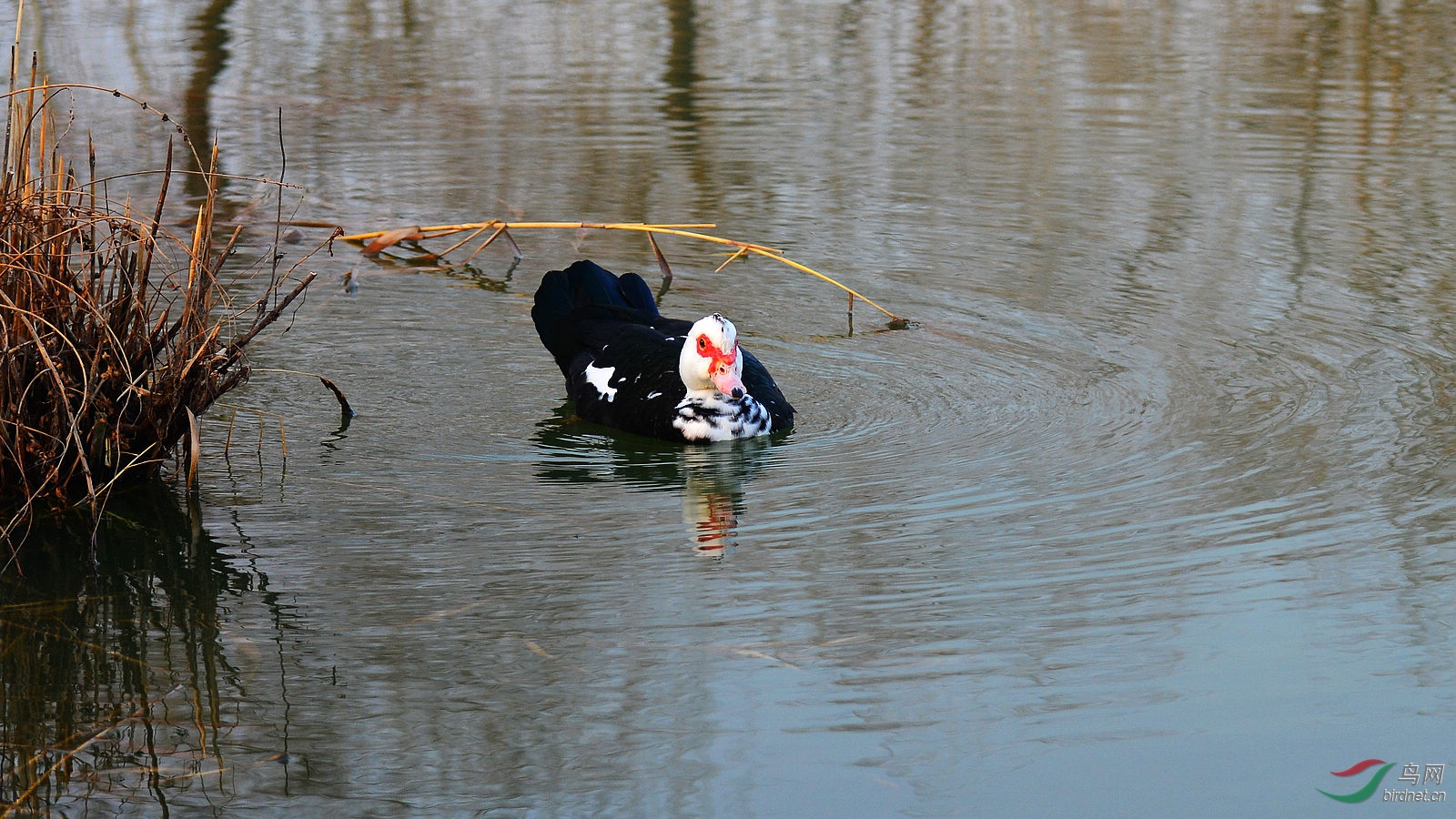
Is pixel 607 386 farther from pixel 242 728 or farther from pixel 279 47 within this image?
pixel 279 47

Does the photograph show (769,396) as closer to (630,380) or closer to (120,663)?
(630,380)

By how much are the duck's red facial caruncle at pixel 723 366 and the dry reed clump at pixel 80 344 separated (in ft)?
6.00

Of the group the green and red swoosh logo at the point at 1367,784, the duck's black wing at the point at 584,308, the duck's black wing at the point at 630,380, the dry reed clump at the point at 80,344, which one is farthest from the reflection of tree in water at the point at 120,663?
the green and red swoosh logo at the point at 1367,784

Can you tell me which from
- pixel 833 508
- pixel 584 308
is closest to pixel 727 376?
pixel 833 508

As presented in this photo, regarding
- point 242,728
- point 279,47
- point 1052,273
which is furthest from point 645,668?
point 279,47

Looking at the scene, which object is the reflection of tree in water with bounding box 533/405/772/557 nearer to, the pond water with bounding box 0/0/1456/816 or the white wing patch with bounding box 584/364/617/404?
the pond water with bounding box 0/0/1456/816

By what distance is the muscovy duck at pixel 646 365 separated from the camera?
271 inches

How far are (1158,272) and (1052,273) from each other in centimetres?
57

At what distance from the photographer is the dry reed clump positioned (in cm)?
534

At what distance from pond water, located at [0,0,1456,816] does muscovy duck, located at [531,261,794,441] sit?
114mm

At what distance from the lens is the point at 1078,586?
16.6ft

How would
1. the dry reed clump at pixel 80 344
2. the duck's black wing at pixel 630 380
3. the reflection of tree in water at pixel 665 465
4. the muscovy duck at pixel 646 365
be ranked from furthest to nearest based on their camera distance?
the duck's black wing at pixel 630 380, the muscovy duck at pixel 646 365, the reflection of tree in water at pixel 665 465, the dry reed clump at pixel 80 344

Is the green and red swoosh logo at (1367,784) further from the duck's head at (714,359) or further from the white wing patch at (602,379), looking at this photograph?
the white wing patch at (602,379)

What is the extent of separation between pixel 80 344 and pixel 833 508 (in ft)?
8.75
